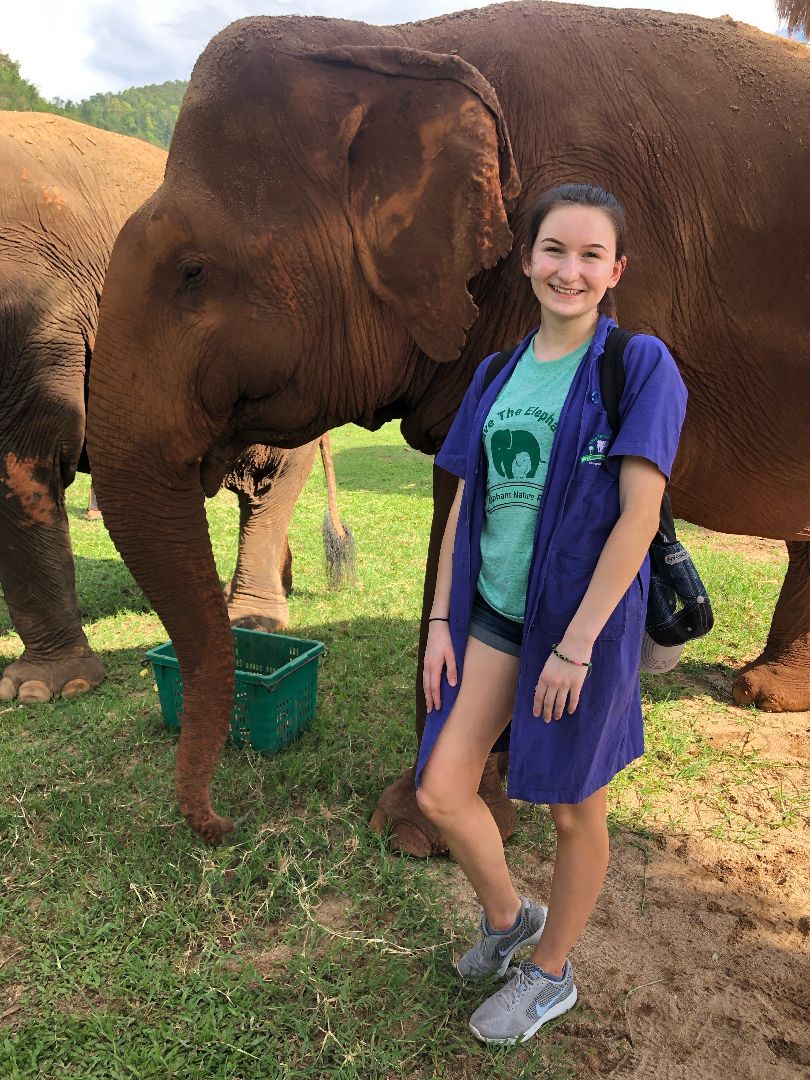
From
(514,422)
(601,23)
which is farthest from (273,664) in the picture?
(601,23)

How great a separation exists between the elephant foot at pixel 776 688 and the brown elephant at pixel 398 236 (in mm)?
1922

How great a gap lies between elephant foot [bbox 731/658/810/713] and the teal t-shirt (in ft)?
9.45

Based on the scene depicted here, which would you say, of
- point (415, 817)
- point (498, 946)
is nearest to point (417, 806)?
point (415, 817)

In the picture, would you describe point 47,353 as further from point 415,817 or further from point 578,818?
point 578,818

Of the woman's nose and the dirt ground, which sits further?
the dirt ground

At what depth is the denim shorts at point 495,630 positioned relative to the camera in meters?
2.03

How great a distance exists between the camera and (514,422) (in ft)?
6.31

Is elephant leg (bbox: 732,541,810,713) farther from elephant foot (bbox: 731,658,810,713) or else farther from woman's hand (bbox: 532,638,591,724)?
woman's hand (bbox: 532,638,591,724)

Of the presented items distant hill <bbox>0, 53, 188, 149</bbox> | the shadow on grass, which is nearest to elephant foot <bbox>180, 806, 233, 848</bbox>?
the shadow on grass

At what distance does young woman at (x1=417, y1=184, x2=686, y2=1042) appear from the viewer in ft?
5.77

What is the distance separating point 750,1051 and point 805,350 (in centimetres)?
209

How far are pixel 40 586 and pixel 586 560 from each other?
3637 millimetres

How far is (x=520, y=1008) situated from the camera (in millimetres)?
2215

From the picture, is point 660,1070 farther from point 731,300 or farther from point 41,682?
point 41,682
